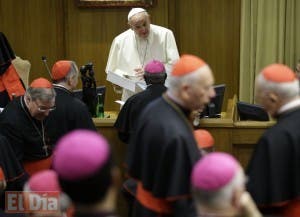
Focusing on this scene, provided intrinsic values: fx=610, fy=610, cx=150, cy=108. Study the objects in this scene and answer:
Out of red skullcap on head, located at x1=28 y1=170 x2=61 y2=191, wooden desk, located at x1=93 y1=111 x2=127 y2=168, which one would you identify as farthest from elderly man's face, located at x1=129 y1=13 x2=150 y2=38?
red skullcap on head, located at x1=28 y1=170 x2=61 y2=191

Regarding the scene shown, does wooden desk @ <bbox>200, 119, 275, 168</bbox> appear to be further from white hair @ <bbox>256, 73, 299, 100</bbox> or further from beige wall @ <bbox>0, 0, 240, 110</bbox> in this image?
beige wall @ <bbox>0, 0, 240, 110</bbox>

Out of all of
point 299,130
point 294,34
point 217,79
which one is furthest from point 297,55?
point 299,130

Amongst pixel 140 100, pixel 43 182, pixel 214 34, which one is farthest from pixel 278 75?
pixel 214 34

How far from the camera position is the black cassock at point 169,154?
3113mm

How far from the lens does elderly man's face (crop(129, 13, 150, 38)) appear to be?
6.63 m

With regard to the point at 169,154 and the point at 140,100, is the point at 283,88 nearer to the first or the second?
the point at 169,154

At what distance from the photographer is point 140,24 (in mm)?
6711

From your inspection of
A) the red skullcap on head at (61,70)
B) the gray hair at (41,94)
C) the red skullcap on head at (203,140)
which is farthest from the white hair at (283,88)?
the red skullcap on head at (61,70)

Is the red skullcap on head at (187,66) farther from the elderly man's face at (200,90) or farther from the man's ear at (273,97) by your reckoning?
the man's ear at (273,97)

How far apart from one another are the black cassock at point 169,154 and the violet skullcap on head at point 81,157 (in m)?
1.08

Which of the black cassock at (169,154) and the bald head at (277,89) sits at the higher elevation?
the bald head at (277,89)

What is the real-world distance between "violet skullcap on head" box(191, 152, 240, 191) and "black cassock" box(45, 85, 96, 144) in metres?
2.46

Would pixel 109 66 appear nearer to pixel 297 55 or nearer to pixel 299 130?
pixel 297 55

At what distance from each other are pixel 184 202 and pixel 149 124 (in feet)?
1.46
